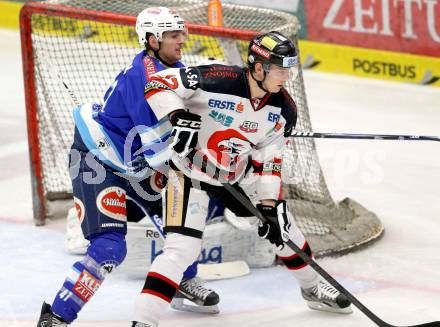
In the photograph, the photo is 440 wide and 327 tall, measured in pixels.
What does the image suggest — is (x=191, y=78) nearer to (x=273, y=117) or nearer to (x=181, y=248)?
(x=273, y=117)

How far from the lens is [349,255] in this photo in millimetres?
5496

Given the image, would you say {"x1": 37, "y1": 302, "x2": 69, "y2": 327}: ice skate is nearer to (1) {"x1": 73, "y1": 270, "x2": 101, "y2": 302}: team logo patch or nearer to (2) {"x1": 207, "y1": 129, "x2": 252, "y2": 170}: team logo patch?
(1) {"x1": 73, "y1": 270, "x2": 101, "y2": 302}: team logo patch

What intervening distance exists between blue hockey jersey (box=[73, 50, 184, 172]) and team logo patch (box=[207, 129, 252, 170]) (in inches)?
8.0

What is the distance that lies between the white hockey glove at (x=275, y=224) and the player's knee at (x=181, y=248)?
32 centimetres

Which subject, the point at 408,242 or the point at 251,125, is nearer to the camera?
the point at 251,125

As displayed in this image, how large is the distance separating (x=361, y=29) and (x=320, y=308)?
4.29 m

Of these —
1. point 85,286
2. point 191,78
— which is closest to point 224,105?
point 191,78

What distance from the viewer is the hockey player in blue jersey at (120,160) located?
441 cm

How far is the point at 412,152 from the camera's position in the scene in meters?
7.07

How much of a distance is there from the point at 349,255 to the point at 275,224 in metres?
1.16

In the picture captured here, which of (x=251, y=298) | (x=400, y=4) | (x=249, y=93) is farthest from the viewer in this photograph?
(x=400, y=4)

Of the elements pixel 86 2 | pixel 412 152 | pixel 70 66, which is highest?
pixel 86 2

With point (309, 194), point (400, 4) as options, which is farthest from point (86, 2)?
point (400, 4)

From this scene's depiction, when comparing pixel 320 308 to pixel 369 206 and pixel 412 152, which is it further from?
pixel 412 152
